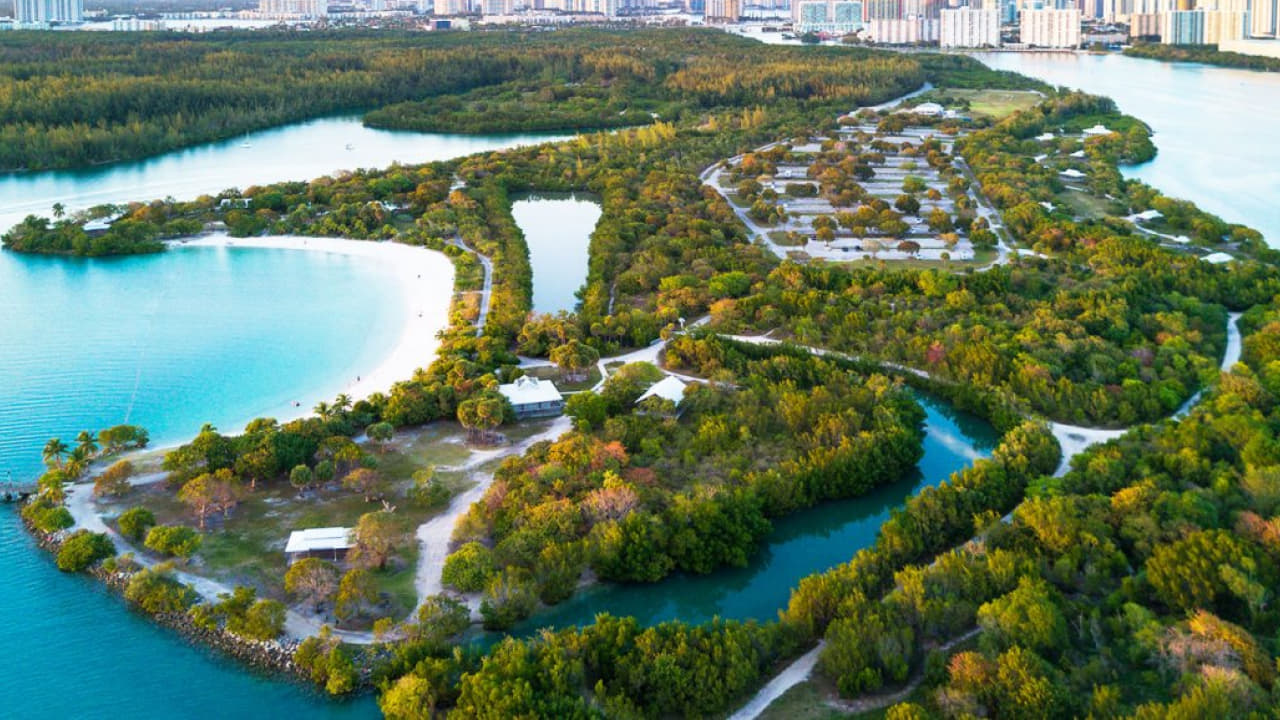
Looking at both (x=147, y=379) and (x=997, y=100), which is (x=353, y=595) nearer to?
(x=147, y=379)

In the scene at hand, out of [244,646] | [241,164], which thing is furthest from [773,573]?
[241,164]

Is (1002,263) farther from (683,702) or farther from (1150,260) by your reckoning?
(683,702)

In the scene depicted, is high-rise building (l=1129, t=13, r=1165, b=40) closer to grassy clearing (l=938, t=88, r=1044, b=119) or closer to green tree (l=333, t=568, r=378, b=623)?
grassy clearing (l=938, t=88, r=1044, b=119)

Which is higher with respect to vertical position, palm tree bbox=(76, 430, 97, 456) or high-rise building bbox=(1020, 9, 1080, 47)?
high-rise building bbox=(1020, 9, 1080, 47)

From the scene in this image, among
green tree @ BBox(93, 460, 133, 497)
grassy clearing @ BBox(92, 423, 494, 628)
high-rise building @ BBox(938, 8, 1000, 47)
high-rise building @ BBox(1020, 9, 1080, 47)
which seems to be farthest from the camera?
high-rise building @ BBox(938, 8, 1000, 47)

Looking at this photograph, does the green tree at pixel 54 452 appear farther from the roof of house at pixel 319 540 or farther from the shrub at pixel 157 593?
the roof of house at pixel 319 540

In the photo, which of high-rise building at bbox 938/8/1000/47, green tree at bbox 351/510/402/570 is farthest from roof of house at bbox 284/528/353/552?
high-rise building at bbox 938/8/1000/47
